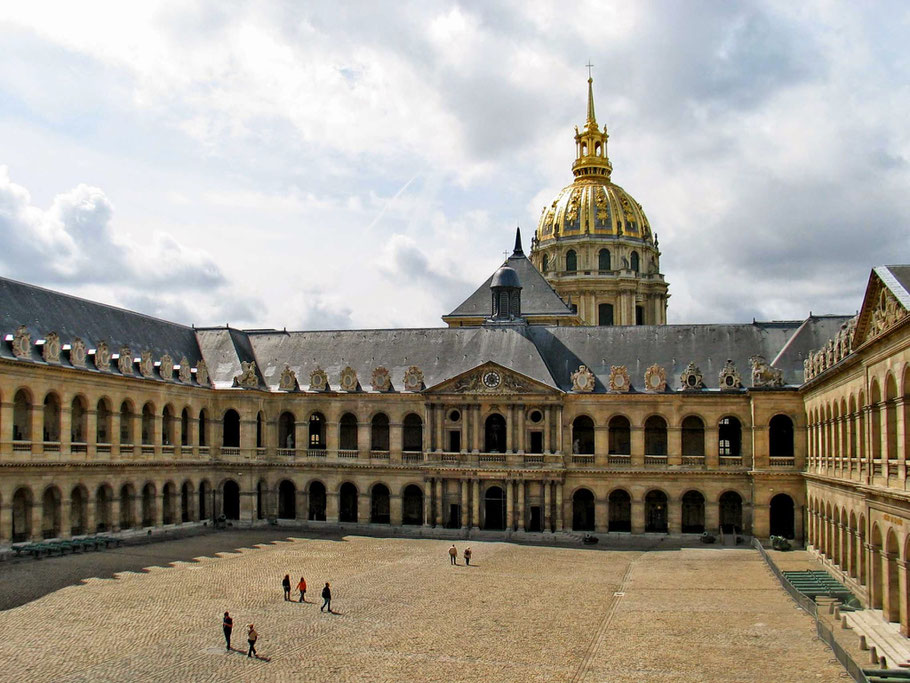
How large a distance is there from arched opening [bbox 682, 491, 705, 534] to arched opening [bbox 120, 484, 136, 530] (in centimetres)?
3654

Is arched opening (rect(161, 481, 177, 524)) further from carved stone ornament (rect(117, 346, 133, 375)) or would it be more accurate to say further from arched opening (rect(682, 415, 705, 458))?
arched opening (rect(682, 415, 705, 458))

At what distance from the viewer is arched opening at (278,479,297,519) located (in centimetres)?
7312

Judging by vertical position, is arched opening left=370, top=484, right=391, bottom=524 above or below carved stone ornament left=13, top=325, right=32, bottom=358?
below

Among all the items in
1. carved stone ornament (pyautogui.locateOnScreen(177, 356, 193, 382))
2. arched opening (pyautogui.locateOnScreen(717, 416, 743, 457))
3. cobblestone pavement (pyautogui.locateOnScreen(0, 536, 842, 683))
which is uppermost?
carved stone ornament (pyautogui.locateOnScreen(177, 356, 193, 382))

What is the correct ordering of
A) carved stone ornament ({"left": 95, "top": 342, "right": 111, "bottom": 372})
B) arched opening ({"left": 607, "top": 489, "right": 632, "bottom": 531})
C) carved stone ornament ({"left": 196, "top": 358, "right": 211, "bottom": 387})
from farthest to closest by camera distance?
carved stone ornament ({"left": 196, "top": 358, "right": 211, "bottom": 387}) → arched opening ({"left": 607, "top": 489, "right": 632, "bottom": 531}) → carved stone ornament ({"left": 95, "top": 342, "right": 111, "bottom": 372})

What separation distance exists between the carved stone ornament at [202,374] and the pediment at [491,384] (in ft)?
53.8

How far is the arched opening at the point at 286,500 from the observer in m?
73.1

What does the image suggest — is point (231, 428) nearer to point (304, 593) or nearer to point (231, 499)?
point (231, 499)

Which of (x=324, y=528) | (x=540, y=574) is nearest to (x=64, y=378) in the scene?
(x=324, y=528)

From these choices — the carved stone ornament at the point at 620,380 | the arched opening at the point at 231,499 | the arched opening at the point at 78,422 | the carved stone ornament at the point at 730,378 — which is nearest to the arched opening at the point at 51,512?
the arched opening at the point at 78,422

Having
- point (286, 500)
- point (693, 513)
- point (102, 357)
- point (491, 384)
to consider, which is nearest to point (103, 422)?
point (102, 357)

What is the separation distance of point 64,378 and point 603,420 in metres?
34.9

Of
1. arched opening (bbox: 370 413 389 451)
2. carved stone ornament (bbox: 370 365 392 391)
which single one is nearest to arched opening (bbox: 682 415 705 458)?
carved stone ornament (bbox: 370 365 392 391)

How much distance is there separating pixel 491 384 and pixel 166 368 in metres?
22.4
